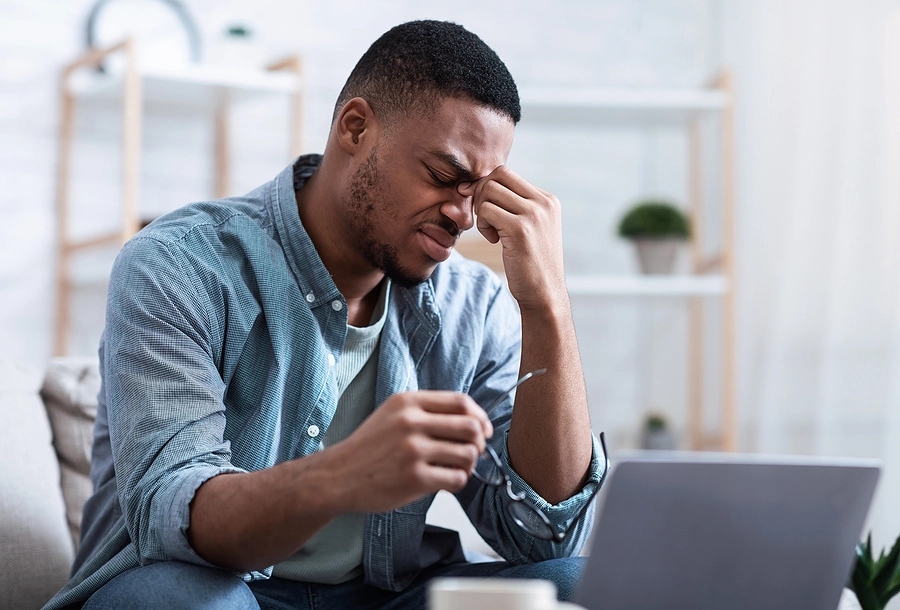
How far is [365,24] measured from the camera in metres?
2.75

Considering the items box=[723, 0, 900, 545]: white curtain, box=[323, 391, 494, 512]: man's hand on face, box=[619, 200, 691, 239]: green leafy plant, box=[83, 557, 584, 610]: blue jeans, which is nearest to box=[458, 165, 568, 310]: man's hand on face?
box=[83, 557, 584, 610]: blue jeans

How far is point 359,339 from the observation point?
1345 millimetres

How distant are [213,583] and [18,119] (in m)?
1.74

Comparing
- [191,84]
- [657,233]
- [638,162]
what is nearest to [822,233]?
[657,233]

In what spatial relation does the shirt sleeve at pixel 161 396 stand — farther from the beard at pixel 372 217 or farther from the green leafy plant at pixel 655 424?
the green leafy plant at pixel 655 424

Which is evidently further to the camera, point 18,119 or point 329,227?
point 18,119

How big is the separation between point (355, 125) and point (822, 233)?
1.43 metres

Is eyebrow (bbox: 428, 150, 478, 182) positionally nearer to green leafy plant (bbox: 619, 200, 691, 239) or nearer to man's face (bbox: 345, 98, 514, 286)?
man's face (bbox: 345, 98, 514, 286)

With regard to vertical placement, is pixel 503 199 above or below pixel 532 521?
above

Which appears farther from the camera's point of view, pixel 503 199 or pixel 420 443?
pixel 503 199

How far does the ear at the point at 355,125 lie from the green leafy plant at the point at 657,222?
1399 millimetres

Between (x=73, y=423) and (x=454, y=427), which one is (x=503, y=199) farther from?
(x=73, y=423)

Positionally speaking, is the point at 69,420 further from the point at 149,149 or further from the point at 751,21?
the point at 751,21

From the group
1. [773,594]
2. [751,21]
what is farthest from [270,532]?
[751,21]
